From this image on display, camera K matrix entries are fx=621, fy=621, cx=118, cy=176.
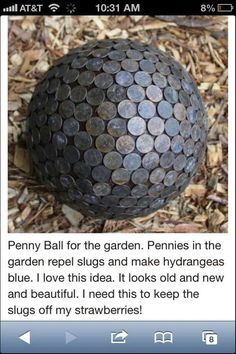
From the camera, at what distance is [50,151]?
141 cm

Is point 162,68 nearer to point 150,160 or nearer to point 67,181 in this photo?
point 150,160

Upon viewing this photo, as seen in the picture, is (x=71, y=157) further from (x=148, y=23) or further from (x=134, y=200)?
(x=148, y=23)

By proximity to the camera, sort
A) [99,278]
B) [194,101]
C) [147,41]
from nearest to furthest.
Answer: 1. [194,101]
2. [99,278]
3. [147,41]

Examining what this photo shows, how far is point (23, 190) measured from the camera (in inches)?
69.9

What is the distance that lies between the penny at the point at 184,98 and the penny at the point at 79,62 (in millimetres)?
227

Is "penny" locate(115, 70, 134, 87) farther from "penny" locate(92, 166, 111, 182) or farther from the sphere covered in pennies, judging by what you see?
"penny" locate(92, 166, 111, 182)

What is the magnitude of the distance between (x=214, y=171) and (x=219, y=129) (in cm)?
13

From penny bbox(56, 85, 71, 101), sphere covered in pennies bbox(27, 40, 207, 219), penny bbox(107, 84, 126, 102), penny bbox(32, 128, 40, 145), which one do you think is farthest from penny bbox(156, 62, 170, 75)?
penny bbox(32, 128, 40, 145)

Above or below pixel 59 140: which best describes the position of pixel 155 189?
below

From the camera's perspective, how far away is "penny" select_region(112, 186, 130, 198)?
139 centimetres

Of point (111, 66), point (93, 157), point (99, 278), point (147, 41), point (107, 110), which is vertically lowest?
point (99, 278)

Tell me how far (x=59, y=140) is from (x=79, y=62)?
18 centimetres
